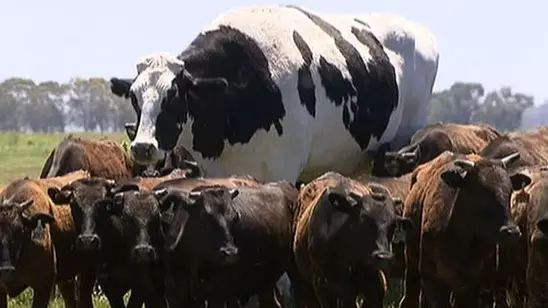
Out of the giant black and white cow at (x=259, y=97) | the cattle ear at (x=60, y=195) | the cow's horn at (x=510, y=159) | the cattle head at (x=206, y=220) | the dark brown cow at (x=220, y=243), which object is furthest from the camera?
the giant black and white cow at (x=259, y=97)

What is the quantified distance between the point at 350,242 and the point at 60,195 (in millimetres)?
3306

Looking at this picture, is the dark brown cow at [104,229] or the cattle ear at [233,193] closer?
the cattle ear at [233,193]

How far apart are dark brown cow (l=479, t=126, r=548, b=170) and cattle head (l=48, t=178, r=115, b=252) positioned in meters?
4.01

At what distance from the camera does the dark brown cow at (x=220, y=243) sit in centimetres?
1137

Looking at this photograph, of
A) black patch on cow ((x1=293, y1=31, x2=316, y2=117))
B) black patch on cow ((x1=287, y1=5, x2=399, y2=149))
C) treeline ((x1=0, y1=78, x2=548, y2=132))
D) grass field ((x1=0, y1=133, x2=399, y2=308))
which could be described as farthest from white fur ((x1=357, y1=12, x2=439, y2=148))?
treeline ((x1=0, y1=78, x2=548, y2=132))

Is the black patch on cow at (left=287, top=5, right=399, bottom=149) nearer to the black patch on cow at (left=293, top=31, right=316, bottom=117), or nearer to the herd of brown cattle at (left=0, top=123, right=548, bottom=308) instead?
the black patch on cow at (left=293, top=31, right=316, bottom=117)

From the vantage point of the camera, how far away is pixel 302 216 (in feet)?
39.0

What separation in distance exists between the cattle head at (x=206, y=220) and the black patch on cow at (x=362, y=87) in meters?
3.92

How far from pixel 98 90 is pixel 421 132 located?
109 m

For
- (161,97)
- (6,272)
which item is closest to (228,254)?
(6,272)

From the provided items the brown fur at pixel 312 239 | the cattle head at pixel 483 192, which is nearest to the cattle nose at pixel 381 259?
the brown fur at pixel 312 239

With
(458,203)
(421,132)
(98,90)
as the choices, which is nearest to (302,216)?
(458,203)

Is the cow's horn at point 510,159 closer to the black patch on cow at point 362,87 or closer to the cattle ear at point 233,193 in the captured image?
the cattle ear at point 233,193

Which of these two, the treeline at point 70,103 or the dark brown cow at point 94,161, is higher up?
the dark brown cow at point 94,161
